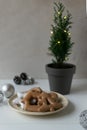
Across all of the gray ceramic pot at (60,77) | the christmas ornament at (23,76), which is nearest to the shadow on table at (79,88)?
the gray ceramic pot at (60,77)

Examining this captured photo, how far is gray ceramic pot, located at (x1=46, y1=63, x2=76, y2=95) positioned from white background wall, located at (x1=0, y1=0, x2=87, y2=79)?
22 cm

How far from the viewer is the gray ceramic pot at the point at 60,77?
38.8 inches

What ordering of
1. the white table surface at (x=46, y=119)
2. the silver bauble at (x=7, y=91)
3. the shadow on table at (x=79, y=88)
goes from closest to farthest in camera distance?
the white table surface at (x=46, y=119) → the silver bauble at (x=7, y=91) → the shadow on table at (x=79, y=88)

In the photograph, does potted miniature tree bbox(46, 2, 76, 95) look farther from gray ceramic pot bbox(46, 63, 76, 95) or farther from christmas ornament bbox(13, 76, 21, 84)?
christmas ornament bbox(13, 76, 21, 84)

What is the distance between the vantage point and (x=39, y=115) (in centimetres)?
80

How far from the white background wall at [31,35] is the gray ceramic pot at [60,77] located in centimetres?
22

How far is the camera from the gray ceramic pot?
3.23 ft

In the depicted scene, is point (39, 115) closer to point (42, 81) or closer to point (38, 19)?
point (42, 81)

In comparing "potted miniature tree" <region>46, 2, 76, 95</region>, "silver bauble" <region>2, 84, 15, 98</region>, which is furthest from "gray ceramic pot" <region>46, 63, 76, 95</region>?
"silver bauble" <region>2, 84, 15, 98</region>

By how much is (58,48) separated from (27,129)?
41cm

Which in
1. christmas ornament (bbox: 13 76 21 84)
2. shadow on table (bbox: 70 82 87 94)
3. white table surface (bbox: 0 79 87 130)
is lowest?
white table surface (bbox: 0 79 87 130)

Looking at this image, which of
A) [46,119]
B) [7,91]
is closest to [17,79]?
[7,91]

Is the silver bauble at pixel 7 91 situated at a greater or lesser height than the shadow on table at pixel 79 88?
greater

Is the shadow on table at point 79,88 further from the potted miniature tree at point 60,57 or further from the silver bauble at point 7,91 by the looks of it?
the silver bauble at point 7,91
